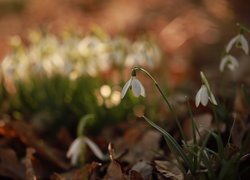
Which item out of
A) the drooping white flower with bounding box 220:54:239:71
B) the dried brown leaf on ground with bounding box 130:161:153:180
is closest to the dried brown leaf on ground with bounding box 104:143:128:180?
the dried brown leaf on ground with bounding box 130:161:153:180

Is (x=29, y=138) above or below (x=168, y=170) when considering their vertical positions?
above

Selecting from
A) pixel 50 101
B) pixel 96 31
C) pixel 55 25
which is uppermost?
pixel 55 25

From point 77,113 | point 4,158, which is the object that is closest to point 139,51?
point 77,113

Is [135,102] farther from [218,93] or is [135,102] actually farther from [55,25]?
[55,25]

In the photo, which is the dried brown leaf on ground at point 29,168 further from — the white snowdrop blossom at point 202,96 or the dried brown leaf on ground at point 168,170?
the white snowdrop blossom at point 202,96

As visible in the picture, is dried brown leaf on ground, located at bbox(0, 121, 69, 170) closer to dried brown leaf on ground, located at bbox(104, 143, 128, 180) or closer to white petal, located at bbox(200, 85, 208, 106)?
dried brown leaf on ground, located at bbox(104, 143, 128, 180)

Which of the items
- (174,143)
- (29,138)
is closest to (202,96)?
(174,143)

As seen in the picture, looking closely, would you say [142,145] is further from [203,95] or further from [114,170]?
[203,95]
